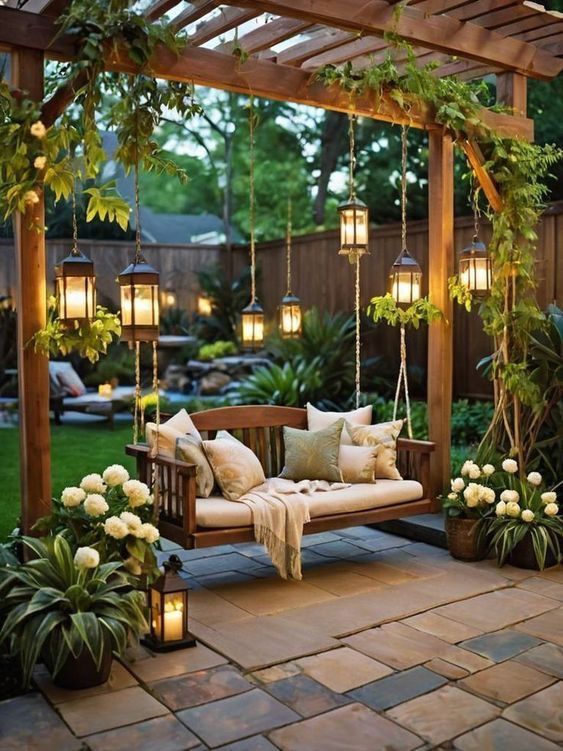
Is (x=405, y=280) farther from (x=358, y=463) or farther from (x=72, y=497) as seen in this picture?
(x=72, y=497)

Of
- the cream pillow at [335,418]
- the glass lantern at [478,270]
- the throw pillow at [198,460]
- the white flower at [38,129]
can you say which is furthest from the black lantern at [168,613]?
the glass lantern at [478,270]

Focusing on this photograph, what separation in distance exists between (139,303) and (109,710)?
1718 mm

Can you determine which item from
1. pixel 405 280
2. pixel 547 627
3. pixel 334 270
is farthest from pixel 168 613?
pixel 334 270

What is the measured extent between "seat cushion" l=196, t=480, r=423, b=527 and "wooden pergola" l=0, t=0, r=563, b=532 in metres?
0.64

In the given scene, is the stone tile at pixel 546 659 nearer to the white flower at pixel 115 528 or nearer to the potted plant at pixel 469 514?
the potted plant at pixel 469 514

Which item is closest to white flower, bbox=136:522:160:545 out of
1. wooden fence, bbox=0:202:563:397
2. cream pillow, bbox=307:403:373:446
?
cream pillow, bbox=307:403:373:446

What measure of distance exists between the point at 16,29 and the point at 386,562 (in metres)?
3.41

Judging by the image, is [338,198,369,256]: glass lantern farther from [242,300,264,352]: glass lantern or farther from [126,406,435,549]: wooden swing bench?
[126,406,435,549]: wooden swing bench

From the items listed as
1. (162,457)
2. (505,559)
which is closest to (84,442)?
(162,457)

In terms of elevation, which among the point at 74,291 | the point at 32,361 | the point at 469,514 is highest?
the point at 74,291

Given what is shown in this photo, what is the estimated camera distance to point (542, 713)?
296 centimetres

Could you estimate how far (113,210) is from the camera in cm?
376

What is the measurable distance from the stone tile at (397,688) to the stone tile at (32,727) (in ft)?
3.44

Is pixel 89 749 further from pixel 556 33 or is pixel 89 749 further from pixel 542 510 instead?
pixel 556 33
